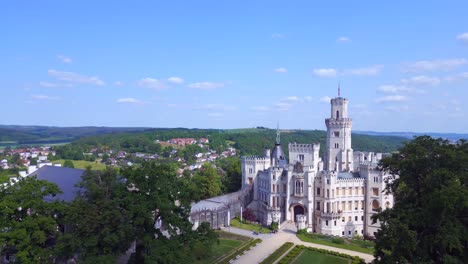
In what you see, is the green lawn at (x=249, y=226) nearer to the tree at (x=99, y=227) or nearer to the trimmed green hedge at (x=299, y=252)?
the trimmed green hedge at (x=299, y=252)

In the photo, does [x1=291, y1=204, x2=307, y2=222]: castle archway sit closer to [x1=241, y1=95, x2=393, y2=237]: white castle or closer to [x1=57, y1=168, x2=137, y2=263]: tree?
[x1=241, y1=95, x2=393, y2=237]: white castle

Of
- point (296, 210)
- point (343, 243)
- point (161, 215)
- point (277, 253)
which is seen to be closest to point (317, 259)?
point (277, 253)

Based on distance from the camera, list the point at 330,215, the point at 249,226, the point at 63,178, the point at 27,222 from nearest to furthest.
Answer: the point at 27,222 < the point at 63,178 < the point at 330,215 < the point at 249,226

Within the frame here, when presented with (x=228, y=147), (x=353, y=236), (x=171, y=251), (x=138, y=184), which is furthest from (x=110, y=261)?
(x=228, y=147)

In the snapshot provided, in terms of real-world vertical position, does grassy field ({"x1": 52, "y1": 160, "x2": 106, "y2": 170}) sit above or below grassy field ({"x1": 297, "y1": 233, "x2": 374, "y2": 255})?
above

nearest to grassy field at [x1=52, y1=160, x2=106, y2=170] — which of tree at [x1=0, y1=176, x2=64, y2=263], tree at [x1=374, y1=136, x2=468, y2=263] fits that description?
tree at [x1=0, y1=176, x2=64, y2=263]

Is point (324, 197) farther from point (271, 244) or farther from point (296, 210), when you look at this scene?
point (271, 244)

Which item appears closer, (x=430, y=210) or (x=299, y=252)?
(x=430, y=210)

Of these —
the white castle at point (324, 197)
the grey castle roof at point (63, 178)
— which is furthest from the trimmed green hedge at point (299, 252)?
the grey castle roof at point (63, 178)
